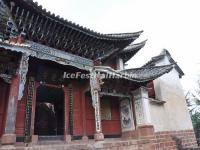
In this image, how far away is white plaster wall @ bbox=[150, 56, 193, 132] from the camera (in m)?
9.64

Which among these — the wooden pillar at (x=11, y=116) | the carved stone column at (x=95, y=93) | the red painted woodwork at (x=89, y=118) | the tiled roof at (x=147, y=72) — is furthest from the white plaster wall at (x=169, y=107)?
the wooden pillar at (x=11, y=116)

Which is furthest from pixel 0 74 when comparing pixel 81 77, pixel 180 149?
pixel 180 149

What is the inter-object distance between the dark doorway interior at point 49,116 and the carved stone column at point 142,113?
12.9ft

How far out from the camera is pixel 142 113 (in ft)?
28.9

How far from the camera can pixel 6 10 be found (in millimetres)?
Answer: 6125

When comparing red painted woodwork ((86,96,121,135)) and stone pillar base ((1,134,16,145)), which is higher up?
red painted woodwork ((86,96,121,135))

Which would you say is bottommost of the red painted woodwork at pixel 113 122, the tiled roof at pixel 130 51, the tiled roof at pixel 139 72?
the red painted woodwork at pixel 113 122

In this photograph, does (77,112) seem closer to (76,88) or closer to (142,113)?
(76,88)

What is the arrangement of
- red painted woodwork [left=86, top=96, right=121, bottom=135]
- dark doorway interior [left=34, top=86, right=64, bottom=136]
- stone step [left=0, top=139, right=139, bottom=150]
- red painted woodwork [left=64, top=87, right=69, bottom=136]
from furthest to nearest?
dark doorway interior [left=34, top=86, right=64, bottom=136], red painted woodwork [left=86, top=96, right=121, bottom=135], red painted woodwork [left=64, top=87, right=69, bottom=136], stone step [left=0, top=139, right=139, bottom=150]

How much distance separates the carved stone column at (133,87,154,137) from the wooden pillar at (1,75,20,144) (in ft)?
17.2

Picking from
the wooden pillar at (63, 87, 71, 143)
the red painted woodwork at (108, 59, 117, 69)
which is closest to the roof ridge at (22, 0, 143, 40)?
the red painted woodwork at (108, 59, 117, 69)

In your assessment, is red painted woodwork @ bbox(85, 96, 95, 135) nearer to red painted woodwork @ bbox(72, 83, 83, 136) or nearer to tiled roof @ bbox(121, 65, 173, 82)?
red painted woodwork @ bbox(72, 83, 83, 136)

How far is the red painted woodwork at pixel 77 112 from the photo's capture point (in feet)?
26.1

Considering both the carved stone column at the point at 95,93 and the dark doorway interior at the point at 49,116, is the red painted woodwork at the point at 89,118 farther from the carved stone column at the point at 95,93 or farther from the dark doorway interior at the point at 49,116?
the dark doorway interior at the point at 49,116
